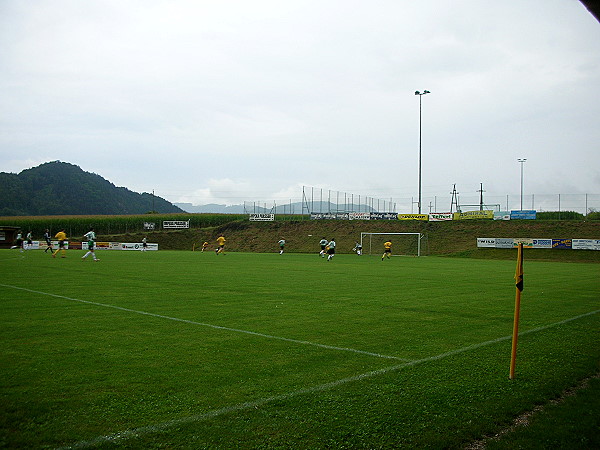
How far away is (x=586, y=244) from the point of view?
45.3 metres

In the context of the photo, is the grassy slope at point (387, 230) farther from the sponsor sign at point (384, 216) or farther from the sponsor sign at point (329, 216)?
the sponsor sign at point (329, 216)

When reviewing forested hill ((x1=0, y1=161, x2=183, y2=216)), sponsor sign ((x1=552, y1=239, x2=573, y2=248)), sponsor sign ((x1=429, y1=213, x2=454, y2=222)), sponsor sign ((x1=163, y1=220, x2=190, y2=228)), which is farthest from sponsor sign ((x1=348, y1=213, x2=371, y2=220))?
forested hill ((x1=0, y1=161, x2=183, y2=216))

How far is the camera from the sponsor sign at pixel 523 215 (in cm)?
5808

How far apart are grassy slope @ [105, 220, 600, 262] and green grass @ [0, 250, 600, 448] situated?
39.9 meters

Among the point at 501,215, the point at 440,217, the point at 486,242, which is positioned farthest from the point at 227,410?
the point at 501,215

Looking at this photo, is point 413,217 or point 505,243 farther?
point 413,217

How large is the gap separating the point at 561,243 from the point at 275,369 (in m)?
48.0

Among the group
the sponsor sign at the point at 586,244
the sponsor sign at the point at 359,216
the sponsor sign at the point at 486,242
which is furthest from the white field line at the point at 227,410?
the sponsor sign at the point at 359,216

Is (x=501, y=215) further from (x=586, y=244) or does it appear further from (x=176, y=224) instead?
(x=176, y=224)

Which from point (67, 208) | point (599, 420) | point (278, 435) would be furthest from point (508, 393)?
point (67, 208)

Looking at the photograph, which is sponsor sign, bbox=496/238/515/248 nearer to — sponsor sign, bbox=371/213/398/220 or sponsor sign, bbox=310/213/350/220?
sponsor sign, bbox=371/213/398/220

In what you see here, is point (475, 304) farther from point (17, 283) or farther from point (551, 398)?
point (17, 283)

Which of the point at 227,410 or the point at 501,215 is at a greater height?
the point at 501,215

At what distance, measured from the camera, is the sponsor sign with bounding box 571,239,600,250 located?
44938mm
